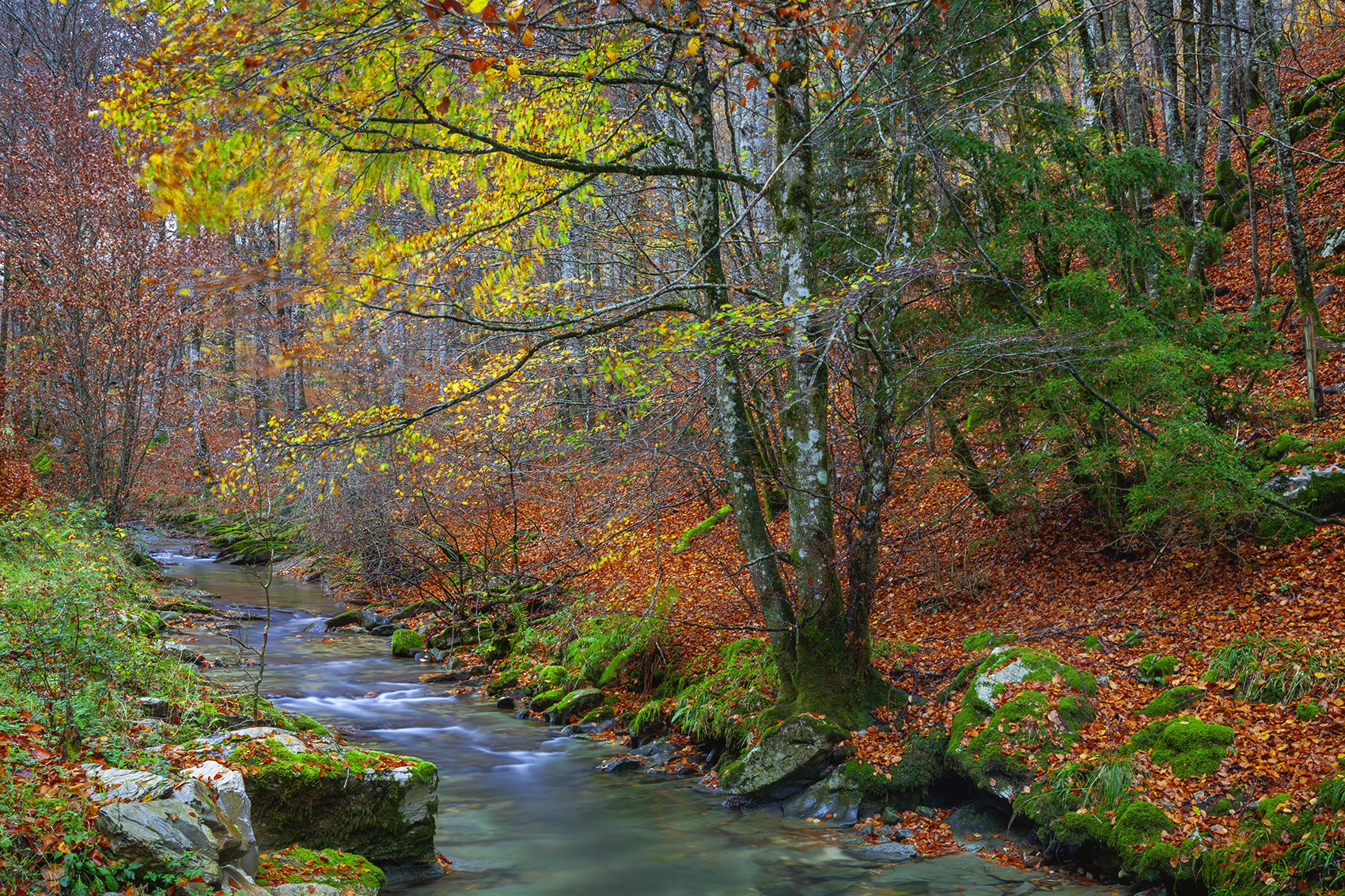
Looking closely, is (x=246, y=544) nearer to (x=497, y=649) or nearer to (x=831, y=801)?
→ (x=497, y=649)

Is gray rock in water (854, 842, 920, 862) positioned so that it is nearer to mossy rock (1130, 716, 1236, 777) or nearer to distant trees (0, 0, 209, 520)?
mossy rock (1130, 716, 1236, 777)

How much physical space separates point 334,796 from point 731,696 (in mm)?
4200

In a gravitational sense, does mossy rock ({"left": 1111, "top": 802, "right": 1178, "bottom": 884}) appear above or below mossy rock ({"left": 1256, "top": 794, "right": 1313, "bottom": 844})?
below

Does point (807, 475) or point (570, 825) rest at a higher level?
point (807, 475)

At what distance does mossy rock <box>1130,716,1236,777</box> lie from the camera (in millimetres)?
5855

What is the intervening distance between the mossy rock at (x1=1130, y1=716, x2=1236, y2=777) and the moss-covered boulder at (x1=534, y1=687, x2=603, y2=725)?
6310mm

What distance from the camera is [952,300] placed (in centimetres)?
970

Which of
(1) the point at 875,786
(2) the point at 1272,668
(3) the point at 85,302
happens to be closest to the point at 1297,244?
(2) the point at 1272,668

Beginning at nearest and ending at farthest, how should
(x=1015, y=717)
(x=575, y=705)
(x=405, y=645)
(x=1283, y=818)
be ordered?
(x=1283, y=818), (x=1015, y=717), (x=575, y=705), (x=405, y=645)

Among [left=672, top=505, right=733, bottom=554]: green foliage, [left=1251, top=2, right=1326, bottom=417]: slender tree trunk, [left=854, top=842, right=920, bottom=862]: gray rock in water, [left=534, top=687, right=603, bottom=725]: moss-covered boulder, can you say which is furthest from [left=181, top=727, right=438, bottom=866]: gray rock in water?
[left=1251, top=2, right=1326, bottom=417]: slender tree trunk

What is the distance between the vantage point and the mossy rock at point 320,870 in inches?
197

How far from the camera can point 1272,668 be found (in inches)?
255

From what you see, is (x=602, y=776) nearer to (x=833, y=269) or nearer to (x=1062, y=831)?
(x=1062, y=831)

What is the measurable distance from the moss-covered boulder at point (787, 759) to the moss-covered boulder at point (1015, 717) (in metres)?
1.08
